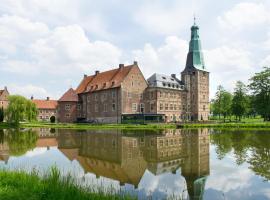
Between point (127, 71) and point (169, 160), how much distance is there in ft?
172

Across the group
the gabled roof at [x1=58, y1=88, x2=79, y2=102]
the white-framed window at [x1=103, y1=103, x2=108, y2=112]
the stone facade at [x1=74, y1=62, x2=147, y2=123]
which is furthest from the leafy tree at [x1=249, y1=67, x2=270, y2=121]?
the gabled roof at [x1=58, y1=88, x2=79, y2=102]

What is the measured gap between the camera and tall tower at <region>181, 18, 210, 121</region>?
3059 inches

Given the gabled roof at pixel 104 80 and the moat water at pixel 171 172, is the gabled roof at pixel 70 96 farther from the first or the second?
the moat water at pixel 171 172

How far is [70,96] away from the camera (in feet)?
256

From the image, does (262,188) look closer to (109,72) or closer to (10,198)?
(10,198)

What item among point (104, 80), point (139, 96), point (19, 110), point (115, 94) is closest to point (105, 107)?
point (115, 94)

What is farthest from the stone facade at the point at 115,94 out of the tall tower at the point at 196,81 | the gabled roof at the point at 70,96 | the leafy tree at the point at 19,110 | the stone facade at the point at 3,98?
the stone facade at the point at 3,98

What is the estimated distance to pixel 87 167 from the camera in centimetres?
1470

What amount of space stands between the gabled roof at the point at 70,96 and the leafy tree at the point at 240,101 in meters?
39.8

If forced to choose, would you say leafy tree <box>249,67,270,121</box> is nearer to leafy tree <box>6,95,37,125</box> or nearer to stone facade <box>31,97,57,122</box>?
leafy tree <box>6,95,37,125</box>

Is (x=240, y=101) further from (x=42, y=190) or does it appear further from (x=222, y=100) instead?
(x=42, y=190)

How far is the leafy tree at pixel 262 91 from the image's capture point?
6776 centimetres

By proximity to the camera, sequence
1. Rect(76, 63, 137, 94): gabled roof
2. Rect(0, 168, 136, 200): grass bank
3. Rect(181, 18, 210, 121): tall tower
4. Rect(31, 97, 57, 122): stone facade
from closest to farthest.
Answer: Rect(0, 168, 136, 200): grass bank < Rect(76, 63, 137, 94): gabled roof < Rect(181, 18, 210, 121): tall tower < Rect(31, 97, 57, 122): stone facade

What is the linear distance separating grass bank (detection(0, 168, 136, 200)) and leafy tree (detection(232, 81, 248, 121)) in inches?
2892
